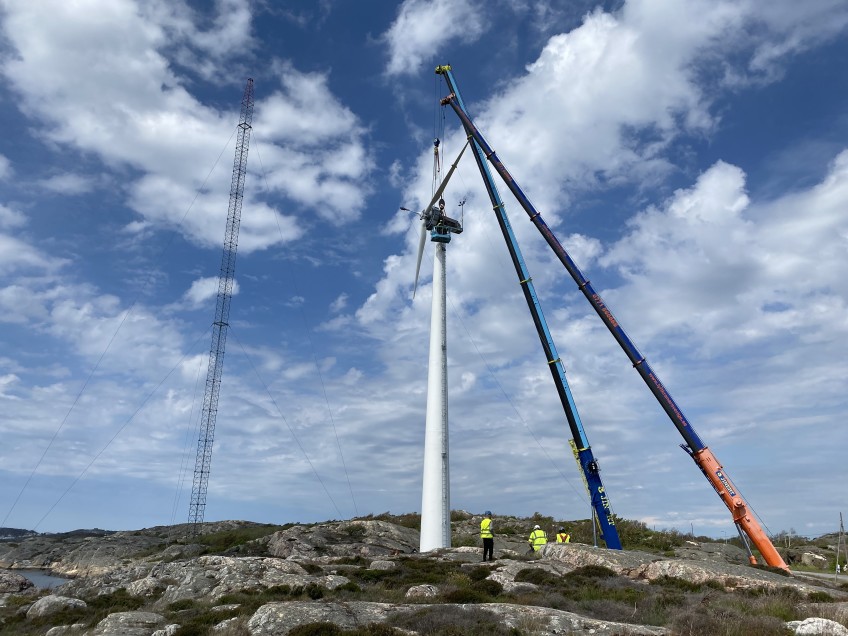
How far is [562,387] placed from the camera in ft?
119

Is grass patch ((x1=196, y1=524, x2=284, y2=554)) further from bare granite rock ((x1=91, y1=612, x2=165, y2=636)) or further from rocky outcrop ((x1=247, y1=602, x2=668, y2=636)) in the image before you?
rocky outcrop ((x1=247, y1=602, x2=668, y2=636))

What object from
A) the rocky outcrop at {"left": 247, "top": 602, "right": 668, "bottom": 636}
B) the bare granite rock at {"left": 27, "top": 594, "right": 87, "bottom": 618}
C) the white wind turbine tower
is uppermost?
the white wind turbine tower

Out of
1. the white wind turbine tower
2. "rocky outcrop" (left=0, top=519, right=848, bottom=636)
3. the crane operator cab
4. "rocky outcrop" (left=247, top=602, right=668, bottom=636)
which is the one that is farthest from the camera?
the crane operator cab

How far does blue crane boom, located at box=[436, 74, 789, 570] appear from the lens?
3331 centimetres

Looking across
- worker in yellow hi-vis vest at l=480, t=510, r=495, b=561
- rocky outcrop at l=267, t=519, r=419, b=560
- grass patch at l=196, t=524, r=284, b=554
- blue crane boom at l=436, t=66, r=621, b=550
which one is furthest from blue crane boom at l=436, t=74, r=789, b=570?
grass patch at l=196, t=524, r=284, b=554

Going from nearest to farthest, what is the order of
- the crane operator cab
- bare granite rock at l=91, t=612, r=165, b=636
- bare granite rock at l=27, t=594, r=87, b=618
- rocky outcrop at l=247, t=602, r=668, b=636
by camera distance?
rocky outcrop at l=247, t=602, r=668, b=636 → bare granite rock at l=91, t=612, r=165, b=636 → bare granite rock at l=27, t=594, r=87, b=618 → the crane operator cab

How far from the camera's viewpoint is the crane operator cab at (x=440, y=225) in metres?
42.4

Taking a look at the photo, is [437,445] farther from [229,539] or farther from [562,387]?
[229,539]

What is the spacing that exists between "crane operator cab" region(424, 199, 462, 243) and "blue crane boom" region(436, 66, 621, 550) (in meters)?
3.21

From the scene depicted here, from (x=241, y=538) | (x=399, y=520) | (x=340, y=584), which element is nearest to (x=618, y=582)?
(x=340, y=584)

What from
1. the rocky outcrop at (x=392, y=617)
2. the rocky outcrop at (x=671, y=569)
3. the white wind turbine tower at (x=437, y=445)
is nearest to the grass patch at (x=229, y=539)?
the white wind turbine tower at (x=437, y=445)

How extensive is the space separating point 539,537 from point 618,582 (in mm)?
12380

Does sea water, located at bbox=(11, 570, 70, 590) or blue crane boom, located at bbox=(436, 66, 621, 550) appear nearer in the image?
blue crane boom, located at bbox=(436, 66, 621, 550)

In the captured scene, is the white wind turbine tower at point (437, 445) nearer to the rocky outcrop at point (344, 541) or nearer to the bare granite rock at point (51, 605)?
the rocky outcrop at point (344, 541)
